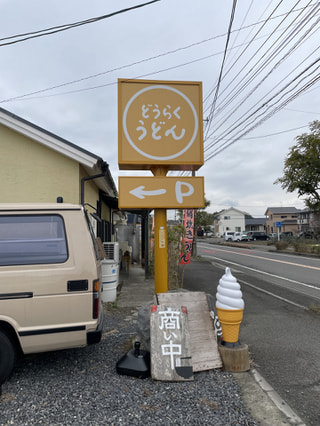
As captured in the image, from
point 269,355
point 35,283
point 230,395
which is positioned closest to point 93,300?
point 35,283

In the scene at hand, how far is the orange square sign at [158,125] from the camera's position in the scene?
4.95m

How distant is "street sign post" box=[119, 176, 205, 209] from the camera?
A: 4.77 metres

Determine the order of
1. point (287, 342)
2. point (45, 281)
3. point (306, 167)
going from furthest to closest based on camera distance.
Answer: point (306, 167) → point (287, 342) → point (45, 281)

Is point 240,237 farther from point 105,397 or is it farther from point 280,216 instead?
point 105,397

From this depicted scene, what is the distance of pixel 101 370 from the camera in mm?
3416

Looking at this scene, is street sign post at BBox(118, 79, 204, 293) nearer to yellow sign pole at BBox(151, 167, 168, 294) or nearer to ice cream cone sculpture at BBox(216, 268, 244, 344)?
yellow sign pole at BBox(151, 167, 168, 294)

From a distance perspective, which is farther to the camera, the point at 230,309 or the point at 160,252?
the point at 160,252

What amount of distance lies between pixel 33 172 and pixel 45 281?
4.61 metres

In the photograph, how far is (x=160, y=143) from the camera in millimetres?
5008

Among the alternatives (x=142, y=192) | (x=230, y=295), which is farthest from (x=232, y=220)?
(x=230, y=295)

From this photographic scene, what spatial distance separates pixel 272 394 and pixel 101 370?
189cm

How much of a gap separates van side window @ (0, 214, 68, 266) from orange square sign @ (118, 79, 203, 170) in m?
2.02

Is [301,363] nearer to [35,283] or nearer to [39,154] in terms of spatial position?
[35,283]

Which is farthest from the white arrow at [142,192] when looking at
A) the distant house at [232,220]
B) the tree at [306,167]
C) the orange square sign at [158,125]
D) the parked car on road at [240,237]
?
the distant house at [232,220]
